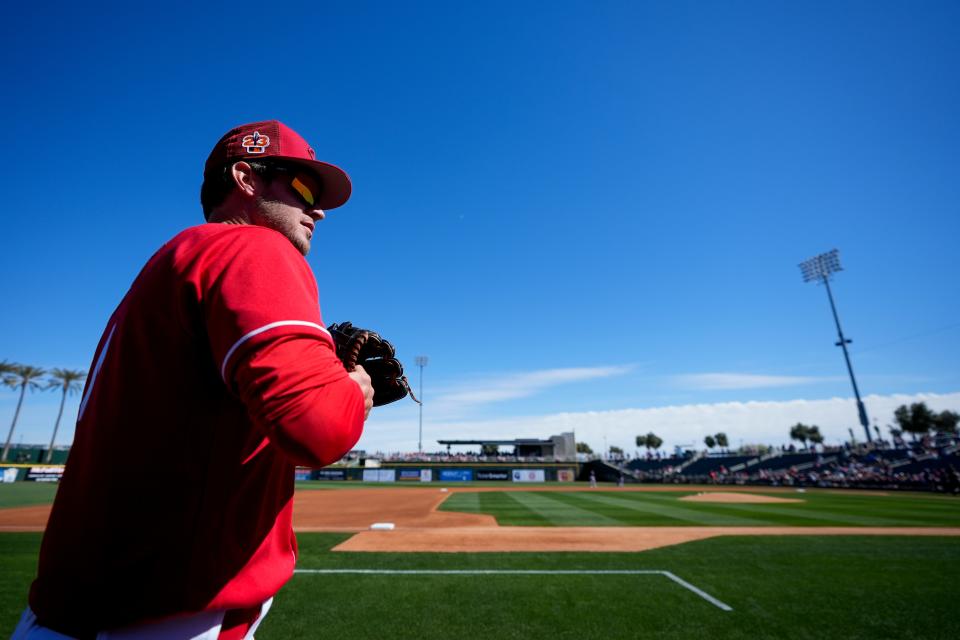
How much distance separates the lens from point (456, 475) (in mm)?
43969

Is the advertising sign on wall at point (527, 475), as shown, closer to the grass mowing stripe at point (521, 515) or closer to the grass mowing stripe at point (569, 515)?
the grass mowing stripe at point (569, 515)

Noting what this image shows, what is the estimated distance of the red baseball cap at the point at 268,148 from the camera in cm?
134

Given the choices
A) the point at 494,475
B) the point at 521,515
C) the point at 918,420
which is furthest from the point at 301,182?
the point at 918,420

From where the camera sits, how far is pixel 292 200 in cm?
138

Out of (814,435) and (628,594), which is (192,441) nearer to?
(628,594)

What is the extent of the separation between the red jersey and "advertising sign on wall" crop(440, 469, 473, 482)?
149 ft

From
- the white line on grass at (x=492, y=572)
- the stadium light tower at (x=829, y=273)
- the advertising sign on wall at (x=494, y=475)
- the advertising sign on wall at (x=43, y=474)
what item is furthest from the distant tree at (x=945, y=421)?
the advertising sign on wall at (x=43, y=474)

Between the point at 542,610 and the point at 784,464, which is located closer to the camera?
the point at 542,610

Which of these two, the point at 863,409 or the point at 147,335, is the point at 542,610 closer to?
the point at 147,335

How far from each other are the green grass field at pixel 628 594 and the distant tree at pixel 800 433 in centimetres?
9234

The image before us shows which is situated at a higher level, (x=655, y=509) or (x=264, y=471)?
(x=264, y=471)

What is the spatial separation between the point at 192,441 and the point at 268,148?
2.92ft

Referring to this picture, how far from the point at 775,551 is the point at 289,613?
32.5 ft

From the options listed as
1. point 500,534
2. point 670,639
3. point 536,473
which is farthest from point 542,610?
point 536,473
